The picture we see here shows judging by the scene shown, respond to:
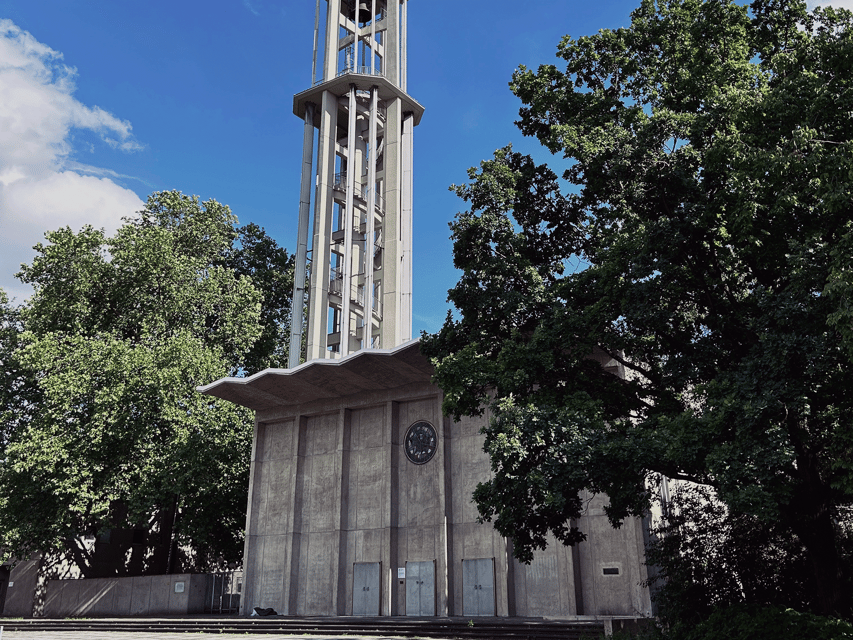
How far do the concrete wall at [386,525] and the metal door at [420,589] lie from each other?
9.1 inches

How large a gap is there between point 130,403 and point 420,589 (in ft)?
46.7

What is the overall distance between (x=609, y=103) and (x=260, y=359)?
26006mm

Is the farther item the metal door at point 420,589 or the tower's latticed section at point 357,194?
the tower's latticed section at point 357,194

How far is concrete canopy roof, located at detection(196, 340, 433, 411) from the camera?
23.3 m

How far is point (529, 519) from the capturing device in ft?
48.2

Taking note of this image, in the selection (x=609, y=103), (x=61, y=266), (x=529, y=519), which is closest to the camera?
(x=529, y=519)

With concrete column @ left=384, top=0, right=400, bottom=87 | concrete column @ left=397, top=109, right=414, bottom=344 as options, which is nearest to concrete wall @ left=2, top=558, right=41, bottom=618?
concrete column @ left=397, top=109, right=414, bottom=344

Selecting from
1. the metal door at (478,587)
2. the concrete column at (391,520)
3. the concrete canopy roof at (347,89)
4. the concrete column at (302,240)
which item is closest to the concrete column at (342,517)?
the concrete column at (391,520)

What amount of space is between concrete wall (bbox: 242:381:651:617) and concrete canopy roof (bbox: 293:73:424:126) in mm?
17383

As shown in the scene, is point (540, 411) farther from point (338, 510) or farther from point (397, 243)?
point (397, 243)

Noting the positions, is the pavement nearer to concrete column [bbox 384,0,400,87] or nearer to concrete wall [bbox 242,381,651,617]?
concrete wall [bbox 242,381,651,617]

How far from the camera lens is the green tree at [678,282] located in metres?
12.2

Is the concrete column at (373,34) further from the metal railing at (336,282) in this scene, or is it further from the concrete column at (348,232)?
the metal railing at (336,282)

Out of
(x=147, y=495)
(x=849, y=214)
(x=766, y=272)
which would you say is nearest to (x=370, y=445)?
(x=147, y=495)
